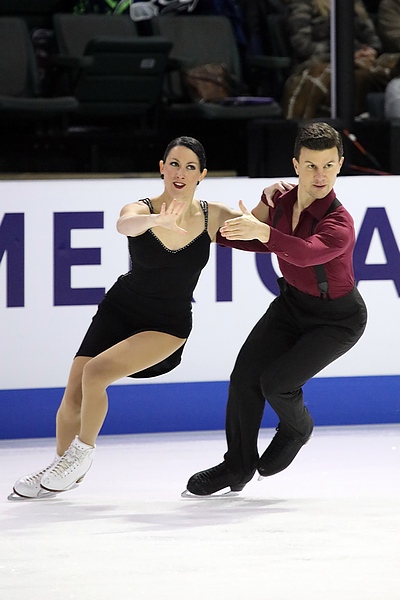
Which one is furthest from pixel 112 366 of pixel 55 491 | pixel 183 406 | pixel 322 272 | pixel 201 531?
pixel 183 406

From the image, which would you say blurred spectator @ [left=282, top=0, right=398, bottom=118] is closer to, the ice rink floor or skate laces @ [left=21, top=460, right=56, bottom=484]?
the ice rink floor

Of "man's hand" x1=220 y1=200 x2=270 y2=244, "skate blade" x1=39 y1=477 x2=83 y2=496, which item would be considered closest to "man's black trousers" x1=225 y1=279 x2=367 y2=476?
"man's hand" x1=220 y1=200 x2=270 y2=244

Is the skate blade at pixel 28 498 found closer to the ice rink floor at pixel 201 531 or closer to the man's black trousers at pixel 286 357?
the ice rink floor at pixel 201 531

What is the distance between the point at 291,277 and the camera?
11.3 ft

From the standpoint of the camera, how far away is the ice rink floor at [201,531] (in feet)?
8.50

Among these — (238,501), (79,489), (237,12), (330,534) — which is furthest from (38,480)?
(237,12)

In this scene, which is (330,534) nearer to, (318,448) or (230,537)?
(230,537)

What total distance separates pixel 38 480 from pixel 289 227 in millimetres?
1139

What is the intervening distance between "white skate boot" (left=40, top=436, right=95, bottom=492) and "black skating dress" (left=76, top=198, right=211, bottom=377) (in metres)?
0.29

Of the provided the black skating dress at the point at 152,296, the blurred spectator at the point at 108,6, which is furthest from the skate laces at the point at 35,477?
the blurred spectator at the point at 108,6

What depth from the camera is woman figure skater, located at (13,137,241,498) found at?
344 cm

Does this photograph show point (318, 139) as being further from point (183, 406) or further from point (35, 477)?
point (183, 406)

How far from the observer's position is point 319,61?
A: 6711 mm

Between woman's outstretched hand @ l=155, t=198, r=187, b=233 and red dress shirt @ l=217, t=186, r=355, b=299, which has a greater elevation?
woman's outstretched hand @ l=155, t=198, r=187, b=233
